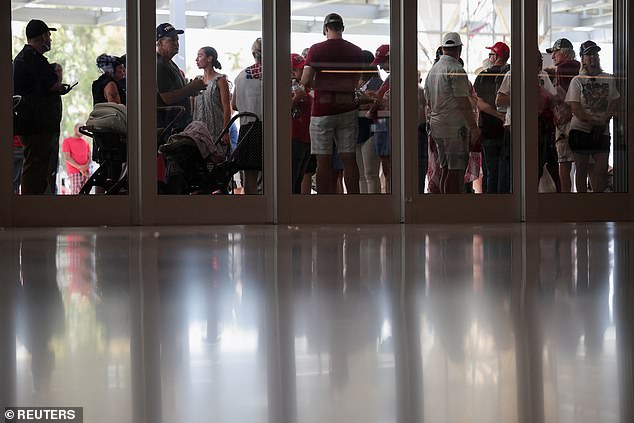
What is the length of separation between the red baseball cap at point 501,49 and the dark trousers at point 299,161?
69.8 inches

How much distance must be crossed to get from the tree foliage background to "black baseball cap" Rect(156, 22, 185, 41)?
1.18 feet

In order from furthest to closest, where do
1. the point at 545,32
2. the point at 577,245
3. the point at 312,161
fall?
the point at 545,32, the point at 312,161, the point at 577,245

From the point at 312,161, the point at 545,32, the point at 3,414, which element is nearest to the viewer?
the point at 3,414

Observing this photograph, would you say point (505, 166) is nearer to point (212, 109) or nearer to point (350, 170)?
point (350, 170)

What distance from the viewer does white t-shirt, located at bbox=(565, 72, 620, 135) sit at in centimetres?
775

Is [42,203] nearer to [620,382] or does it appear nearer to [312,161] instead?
[312,161]

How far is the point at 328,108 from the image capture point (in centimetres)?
718

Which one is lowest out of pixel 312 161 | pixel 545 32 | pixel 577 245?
pixel 577 245

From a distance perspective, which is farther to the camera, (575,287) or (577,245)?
(577,245)

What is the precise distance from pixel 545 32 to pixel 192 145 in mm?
3089

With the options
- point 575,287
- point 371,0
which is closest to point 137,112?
point 371,0

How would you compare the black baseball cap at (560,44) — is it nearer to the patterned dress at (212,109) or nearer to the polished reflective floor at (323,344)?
the patterned dress at (212,109)

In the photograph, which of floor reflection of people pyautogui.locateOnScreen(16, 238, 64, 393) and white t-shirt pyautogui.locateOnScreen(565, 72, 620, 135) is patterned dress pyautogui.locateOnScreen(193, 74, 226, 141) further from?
floor reflection of people pyautogui.locateOnScreen(16, 238, 64, 393)

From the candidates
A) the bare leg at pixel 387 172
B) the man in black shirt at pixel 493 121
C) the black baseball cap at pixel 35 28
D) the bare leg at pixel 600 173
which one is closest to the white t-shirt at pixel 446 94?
the man in black shirt at pixel 493 121
